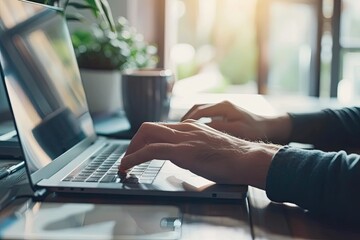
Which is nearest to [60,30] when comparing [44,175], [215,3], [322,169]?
[44,175]

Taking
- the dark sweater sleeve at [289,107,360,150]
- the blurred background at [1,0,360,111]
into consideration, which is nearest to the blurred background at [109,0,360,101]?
the blurred background at [1,0,360,111]

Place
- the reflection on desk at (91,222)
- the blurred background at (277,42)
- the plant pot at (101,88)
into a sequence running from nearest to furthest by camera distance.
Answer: the reflection on desk at (91,222), the plant pot at (101,88), the blurred background at (277,42)

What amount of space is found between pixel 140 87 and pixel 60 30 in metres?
0.25

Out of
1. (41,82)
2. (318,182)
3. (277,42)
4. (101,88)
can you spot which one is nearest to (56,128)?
(41,82)

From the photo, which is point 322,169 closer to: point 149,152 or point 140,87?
point 149,152

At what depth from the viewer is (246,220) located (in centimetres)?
61

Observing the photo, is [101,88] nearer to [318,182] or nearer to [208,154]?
[208,154]

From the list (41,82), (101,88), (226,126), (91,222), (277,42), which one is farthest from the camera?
(277,42)

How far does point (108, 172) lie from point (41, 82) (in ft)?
0.66


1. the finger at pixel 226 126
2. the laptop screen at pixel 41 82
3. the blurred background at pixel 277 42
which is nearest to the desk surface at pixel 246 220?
the laptop screen at pixel 41 82

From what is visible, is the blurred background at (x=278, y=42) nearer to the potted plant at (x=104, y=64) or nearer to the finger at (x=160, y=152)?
the potted plant at (x=104, y=64)

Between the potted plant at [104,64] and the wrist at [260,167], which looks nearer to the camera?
the wrist at [260,167]

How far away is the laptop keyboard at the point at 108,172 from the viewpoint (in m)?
0.72

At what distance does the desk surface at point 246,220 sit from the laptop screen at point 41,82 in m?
Answer: 0.12
